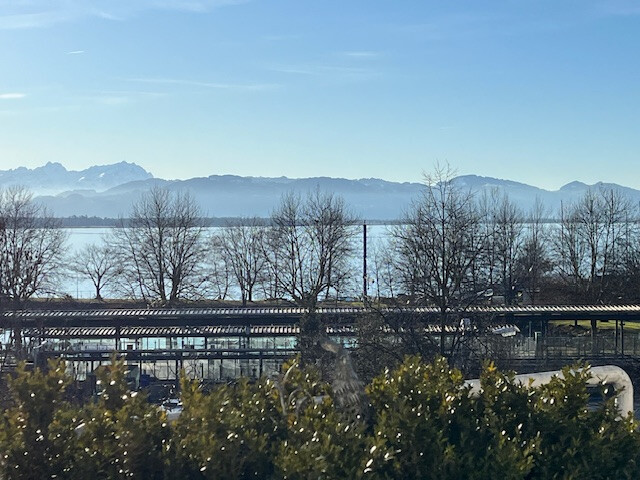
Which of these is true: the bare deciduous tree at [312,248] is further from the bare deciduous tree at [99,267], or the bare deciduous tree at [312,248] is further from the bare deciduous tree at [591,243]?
the bare deciduous tree at [591,243]

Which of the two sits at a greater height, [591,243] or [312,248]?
[591,243]

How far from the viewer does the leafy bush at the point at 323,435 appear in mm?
5539

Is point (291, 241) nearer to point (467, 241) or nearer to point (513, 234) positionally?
point (513, 234)

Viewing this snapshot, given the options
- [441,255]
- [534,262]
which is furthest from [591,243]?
[441,255]

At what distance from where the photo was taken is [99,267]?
4344 centimetres

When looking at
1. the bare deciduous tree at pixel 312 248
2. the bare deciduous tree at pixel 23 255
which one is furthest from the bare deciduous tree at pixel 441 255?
the bare deciduous tree at pixel 312 248

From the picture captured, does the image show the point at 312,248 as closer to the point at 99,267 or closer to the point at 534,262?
the point at 534,262

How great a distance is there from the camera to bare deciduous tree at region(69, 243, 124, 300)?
41938 mm

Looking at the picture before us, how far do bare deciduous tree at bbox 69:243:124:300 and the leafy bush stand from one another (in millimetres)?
35167

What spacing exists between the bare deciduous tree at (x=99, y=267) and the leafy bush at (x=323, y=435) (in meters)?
35.2

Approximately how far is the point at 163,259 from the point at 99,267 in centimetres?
487

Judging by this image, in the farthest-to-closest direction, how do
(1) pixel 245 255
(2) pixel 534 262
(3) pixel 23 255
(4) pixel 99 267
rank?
1. (1) pixel 245 255
2. (4) pixel 99 267
3. (2) pixel 534 262
4. (3) pixel 23 255

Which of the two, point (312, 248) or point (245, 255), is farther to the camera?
point (245, 255)

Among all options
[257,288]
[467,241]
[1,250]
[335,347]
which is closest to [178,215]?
[257,288]
